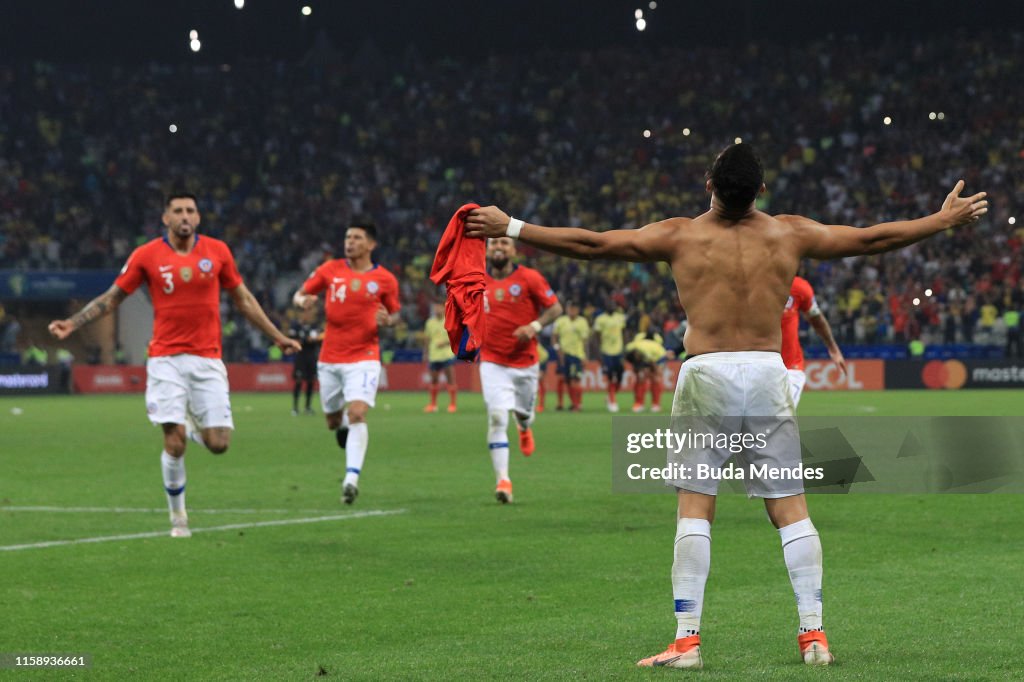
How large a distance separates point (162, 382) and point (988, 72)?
43180 mm

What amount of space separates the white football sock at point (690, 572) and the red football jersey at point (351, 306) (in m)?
8.26

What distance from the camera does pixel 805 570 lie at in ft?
20.6

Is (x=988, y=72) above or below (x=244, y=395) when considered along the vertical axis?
above

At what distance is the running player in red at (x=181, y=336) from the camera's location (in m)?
11.3

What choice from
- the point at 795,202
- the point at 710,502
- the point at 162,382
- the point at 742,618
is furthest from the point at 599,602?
the point at 795,202

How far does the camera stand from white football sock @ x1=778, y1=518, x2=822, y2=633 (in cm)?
626

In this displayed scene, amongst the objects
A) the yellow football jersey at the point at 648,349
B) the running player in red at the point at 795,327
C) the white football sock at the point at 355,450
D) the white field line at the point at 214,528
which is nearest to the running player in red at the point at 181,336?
the white field line at the point at 214,528

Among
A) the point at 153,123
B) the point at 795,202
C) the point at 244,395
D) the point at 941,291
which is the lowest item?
the point at 244,395

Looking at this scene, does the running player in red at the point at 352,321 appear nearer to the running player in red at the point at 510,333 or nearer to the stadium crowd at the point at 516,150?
the running player in red at the point at 510,333

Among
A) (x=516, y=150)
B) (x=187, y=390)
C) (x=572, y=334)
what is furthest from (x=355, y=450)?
(x=516, y=150)

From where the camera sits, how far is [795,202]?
4684 centimetres

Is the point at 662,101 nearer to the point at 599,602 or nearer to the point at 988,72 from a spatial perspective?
the point at 988,72

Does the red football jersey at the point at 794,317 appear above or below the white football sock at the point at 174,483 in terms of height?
above

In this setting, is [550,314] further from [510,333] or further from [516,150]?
[516,150]
